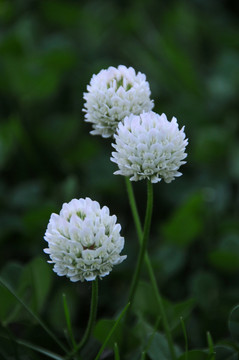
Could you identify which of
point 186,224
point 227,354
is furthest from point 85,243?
point 186,224

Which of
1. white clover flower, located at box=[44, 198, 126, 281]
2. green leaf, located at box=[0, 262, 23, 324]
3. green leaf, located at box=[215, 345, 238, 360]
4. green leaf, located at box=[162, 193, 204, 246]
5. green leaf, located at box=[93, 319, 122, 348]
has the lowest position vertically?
green leaf, located at box=[215, 345, 238, 360]

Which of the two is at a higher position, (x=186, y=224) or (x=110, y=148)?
(x=110, y=148)

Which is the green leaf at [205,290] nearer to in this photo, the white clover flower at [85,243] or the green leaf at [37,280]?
the green leaf at [37,280]

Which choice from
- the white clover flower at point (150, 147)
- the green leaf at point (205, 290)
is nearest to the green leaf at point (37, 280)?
the green leaf at point (205, 290)

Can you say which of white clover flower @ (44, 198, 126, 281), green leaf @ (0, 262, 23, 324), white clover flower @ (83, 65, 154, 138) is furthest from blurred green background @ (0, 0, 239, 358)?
white clover flower @ (83, 65, 154, 138)

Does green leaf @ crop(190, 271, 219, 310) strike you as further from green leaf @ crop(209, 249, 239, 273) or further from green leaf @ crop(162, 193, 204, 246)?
green leaf @ crop(162, 193, 204, 246)

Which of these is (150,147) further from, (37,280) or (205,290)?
(205,290)
